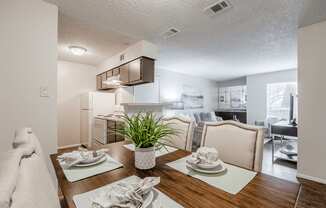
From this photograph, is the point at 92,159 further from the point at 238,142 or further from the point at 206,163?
the point at 238,142

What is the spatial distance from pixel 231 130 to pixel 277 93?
18.2 feet

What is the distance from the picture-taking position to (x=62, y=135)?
3.94 metres

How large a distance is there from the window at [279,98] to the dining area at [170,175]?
5344 mm

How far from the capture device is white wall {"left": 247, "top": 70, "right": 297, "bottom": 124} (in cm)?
544

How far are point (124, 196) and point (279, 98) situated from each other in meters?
6.48

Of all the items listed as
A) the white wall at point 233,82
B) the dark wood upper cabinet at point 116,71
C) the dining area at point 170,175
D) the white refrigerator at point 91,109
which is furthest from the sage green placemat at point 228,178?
the white wall at point 233,82

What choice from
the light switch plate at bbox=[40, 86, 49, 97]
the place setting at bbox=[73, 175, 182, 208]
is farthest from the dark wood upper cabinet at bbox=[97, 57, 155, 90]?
the place setting at bbox=[73, 175, 182, 208]

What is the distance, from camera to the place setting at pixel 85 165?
2.91 feet

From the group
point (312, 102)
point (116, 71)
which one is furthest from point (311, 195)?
point (116, 71)

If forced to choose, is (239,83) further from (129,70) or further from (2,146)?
(2,146)

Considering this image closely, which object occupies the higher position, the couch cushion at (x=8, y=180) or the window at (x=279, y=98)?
the window at (x=279, y=98)

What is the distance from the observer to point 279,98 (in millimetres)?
A: 5418

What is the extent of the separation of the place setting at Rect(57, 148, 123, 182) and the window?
6.12 m

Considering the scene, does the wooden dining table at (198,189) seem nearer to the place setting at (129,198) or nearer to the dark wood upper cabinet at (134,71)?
the place setting at (129,198)
